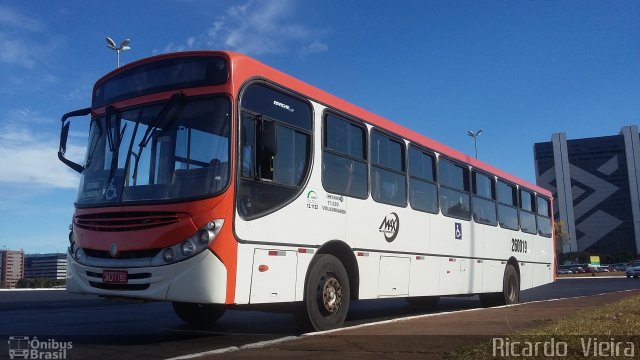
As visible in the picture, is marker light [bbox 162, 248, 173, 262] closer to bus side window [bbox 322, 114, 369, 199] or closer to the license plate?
the license plate

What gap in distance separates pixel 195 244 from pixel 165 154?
46.9 inches

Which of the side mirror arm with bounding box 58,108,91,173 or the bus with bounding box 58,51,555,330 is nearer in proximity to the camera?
the bus with bounding box 58,51,555,330

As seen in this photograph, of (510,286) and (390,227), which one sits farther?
(510,286)

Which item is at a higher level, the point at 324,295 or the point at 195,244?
the point at 195,244

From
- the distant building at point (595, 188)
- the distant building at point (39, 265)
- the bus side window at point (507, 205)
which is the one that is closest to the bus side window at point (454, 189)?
the bus side window at point (507, 205)

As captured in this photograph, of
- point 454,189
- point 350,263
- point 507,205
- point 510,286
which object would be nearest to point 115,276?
point 350,263

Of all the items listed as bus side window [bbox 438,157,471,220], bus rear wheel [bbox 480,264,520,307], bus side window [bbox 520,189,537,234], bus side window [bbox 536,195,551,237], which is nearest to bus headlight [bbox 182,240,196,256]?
bus side window [bbox 438,157,471,220]

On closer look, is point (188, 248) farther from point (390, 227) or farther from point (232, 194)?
point (390, 227)

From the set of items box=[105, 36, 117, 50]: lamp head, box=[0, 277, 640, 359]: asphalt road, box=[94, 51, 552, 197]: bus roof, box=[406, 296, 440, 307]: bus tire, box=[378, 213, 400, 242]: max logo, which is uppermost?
box=[105, 36, 117, 50]: lamp head

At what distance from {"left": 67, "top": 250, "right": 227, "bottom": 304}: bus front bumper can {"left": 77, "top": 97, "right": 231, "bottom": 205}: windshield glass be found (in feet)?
2.54

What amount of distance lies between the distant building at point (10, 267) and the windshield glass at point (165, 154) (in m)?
38.0

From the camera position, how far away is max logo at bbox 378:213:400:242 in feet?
31.2

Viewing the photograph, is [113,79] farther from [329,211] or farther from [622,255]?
[622,255]

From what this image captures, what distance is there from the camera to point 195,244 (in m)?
6.41
